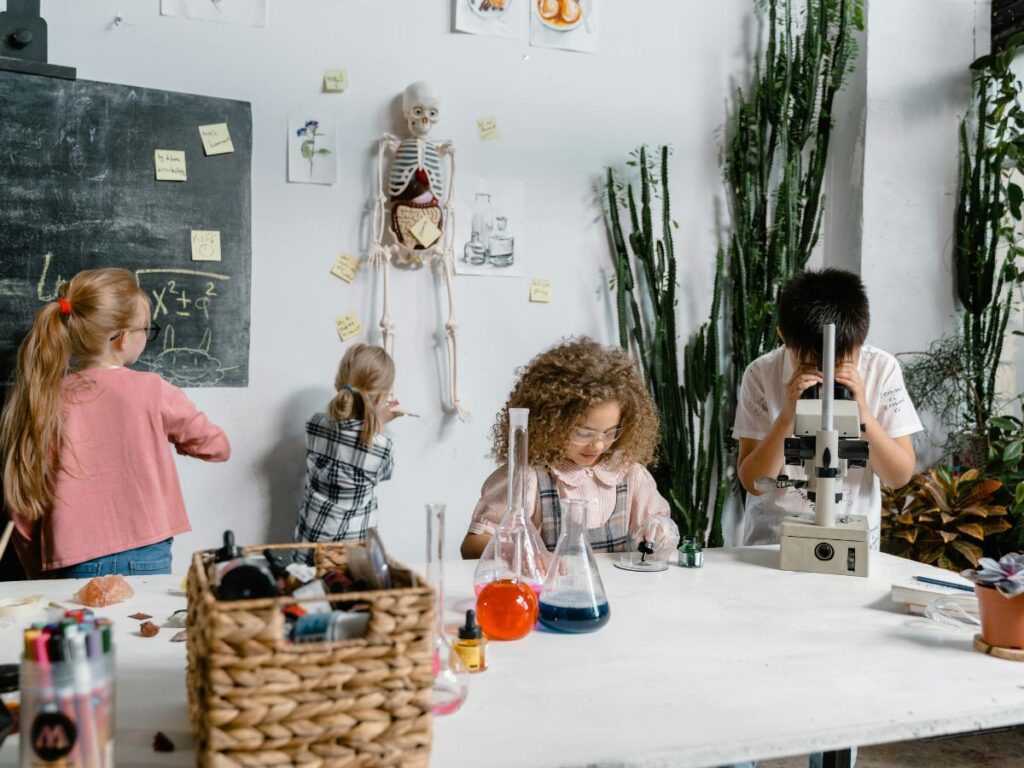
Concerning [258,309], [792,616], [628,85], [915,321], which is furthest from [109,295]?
[915,321]

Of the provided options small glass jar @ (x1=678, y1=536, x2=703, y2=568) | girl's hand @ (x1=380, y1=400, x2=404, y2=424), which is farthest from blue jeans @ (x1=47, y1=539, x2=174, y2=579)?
small glass jar @ (x1=678, y1=536, x2=703, y2=568)

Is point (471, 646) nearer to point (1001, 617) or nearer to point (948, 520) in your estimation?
point (1001, 617)

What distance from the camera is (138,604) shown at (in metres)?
1.57

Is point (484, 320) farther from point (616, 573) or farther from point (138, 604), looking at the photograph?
point (138, 604)

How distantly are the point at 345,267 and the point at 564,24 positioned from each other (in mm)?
1236

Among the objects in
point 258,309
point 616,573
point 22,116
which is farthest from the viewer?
point 258,309

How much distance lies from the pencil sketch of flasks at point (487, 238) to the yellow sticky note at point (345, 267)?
0.40 meters

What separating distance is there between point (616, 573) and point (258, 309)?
1.73 metres

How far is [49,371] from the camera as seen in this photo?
2.24 meters

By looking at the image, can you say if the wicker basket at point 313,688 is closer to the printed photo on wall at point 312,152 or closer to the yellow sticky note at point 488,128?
the printed photo on wall at point 312,152

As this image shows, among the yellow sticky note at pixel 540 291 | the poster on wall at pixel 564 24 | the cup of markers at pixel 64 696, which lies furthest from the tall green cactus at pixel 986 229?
the cup of markers at pixel 64 696

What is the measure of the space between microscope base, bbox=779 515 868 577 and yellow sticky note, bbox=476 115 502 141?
1.95m

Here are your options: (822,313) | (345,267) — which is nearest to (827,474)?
(822,313)

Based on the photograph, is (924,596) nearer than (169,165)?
Yes
